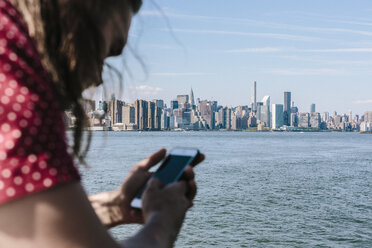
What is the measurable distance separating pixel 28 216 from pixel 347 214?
77.2 feet

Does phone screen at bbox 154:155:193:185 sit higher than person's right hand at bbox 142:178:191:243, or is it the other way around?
phone screen at bbox 154:155:193:185

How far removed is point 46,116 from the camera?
2.41 ft

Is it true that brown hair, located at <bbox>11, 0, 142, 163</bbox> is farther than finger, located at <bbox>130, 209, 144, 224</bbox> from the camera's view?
No

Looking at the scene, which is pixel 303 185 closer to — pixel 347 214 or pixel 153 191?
pixel 347 214

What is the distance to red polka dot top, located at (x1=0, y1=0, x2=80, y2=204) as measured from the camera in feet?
2.28

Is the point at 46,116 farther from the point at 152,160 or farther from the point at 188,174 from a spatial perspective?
the point at 152,160

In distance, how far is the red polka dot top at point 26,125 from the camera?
2.28ft

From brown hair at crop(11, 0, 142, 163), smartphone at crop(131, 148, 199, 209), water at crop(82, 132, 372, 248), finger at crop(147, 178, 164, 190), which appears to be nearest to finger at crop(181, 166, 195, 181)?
Answer: smartphone at crop(131, 148, 199, 209)

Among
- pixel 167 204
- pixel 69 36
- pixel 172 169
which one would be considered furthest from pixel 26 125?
pixel 172 169

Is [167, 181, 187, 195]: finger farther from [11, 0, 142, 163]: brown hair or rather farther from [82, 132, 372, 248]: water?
[82, 132, 372, 248]: water

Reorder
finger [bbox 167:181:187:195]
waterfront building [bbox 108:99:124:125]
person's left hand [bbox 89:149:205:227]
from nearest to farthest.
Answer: finger [bbox 167:181:187:195] → person's left hand [bbox 89:149:205:227] → waterfront building [bbox 108:99:124:125]

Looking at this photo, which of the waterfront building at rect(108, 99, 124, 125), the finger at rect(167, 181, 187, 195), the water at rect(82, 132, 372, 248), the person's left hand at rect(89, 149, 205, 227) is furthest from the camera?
the water at rect(82, 132, 372, 248)

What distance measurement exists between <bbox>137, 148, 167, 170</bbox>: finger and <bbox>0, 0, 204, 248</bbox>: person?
496 millimetres

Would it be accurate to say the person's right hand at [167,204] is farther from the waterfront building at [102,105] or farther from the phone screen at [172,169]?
the waterfront building at [102,105]
